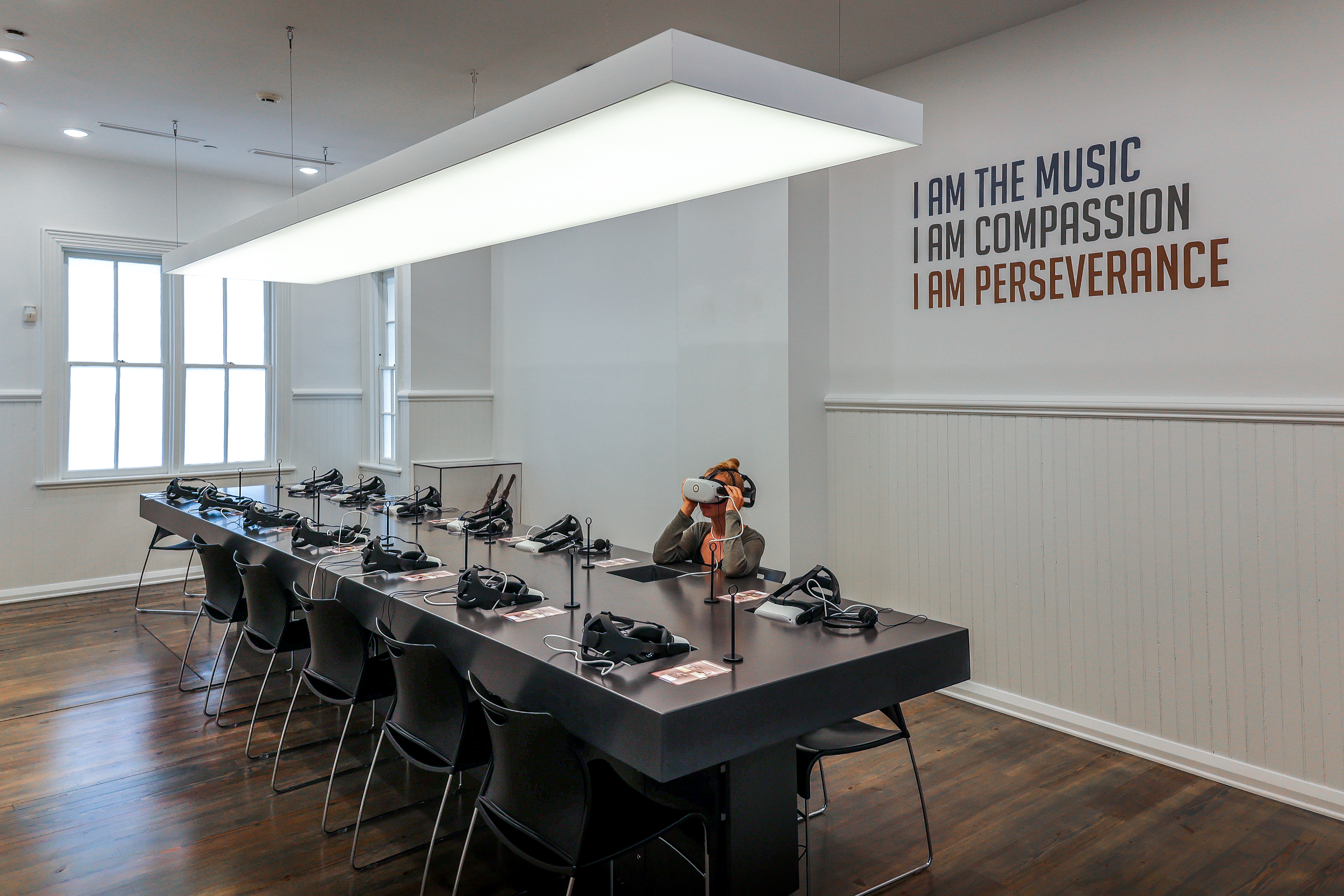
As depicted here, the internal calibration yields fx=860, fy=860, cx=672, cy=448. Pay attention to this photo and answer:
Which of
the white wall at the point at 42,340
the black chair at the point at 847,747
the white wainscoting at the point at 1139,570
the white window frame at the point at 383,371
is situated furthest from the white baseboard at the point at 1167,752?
the white wall at the point at 42,340

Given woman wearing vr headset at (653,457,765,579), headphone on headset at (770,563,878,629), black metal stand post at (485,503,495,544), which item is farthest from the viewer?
Answer: black metal stand post at (485,503,495,544)

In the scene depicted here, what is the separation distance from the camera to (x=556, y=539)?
392 cm

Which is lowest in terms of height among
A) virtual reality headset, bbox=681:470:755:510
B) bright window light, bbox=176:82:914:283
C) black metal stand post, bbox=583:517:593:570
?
black metal stand post, bbox=583:517:593:570

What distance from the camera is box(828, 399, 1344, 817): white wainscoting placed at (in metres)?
3.19

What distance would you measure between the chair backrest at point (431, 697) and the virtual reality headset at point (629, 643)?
436 mm

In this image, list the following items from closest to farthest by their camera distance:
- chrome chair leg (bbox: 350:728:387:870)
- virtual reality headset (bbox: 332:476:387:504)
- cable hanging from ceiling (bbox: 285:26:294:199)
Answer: chrome chair leg (bbox: 350:728:387:870) → cable hanging from ceiling (bbox: 285:26:294:199) → virtual reality headset (bbox: 332:476:387:504)

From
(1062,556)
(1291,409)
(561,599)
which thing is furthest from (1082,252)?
(561,599)

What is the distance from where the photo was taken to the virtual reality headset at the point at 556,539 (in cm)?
387

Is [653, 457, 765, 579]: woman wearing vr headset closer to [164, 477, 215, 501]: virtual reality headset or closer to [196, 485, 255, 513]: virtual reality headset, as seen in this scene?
[196, 485, 255, 513]: virtual reality headset

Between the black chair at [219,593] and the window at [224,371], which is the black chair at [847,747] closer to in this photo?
the black chair at [219,593]

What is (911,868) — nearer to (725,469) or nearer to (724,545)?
(724,545)

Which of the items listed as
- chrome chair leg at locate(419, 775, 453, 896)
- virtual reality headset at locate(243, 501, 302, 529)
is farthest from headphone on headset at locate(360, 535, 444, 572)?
virtual reality headset at locate(243, 501, 302, 529)

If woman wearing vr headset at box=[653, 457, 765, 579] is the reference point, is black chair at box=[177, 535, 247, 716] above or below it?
below

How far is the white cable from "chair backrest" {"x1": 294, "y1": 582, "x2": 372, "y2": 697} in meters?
0.87
